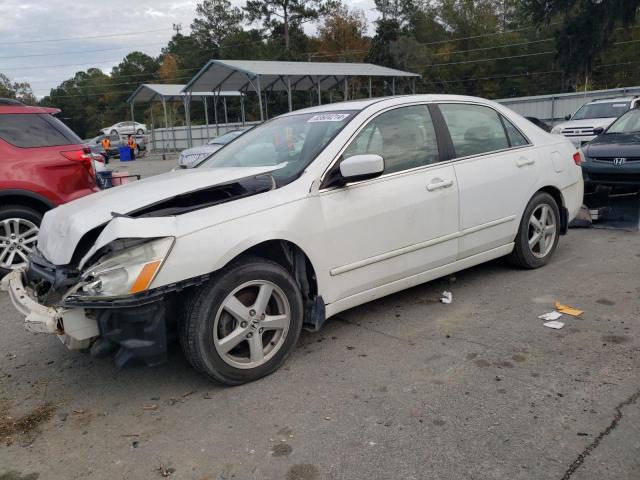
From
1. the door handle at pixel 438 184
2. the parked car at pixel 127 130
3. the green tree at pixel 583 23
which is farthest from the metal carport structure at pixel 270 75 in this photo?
the door handle at pixel 438 184

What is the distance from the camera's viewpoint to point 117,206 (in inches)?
132

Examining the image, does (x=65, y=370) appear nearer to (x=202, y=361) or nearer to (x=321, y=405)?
(x=202, y=361)

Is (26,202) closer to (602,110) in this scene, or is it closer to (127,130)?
(602,110)

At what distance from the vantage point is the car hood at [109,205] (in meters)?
3.19

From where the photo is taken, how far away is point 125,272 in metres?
2.85

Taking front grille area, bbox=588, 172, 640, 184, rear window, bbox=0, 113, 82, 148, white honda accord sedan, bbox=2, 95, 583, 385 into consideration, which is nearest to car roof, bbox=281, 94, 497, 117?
white honda accord sedan, bbox=2, 95, 583, 385

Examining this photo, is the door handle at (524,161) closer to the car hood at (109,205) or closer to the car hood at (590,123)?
the car hood at (109,205)

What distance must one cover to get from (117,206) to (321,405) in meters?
→ 1.69

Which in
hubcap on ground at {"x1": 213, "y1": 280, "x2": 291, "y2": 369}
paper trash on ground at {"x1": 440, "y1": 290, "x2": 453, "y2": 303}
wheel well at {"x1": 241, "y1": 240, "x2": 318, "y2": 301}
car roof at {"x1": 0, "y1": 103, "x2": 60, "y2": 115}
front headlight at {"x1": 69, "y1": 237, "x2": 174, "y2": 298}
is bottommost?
paper trash on ground at {"x1": 440, "y1": 290, "x2": 453, "y2": 303}

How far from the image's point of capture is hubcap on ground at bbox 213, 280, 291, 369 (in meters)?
3.16

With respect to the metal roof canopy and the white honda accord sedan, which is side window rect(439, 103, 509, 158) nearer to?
the white honda accord sedan

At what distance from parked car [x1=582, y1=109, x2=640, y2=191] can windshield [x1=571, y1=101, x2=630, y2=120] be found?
806cm

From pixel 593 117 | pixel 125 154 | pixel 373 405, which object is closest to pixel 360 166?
pixel 373 405

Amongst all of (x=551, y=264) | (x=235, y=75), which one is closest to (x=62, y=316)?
(x=551, y=264)
